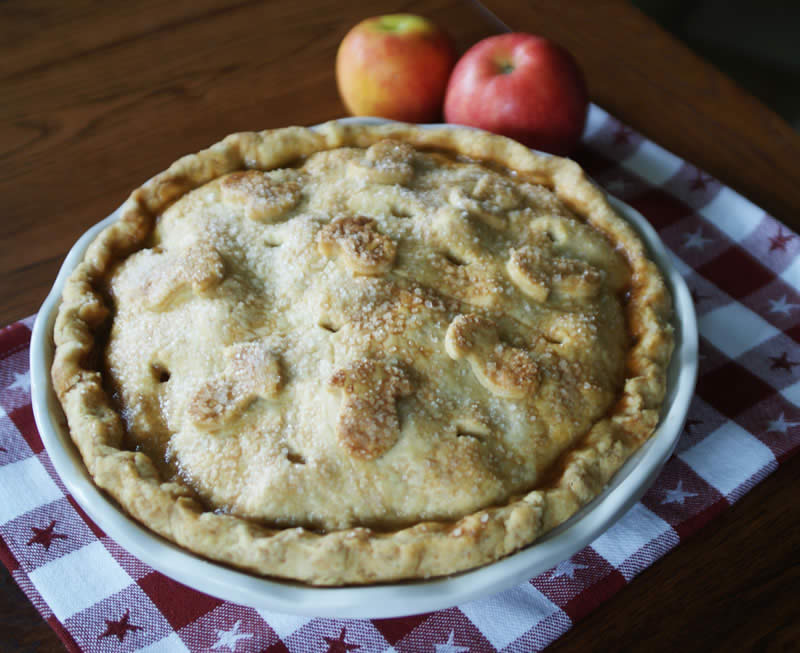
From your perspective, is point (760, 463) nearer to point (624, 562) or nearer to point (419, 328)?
point (624, 562)

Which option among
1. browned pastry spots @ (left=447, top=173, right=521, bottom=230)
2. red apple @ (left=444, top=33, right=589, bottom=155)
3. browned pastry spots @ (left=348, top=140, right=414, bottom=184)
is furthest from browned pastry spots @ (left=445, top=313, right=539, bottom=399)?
red apple @ (left=444, top=33, right=589, bottom=155)

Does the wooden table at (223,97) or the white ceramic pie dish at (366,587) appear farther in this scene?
the wooden table at (223,97)

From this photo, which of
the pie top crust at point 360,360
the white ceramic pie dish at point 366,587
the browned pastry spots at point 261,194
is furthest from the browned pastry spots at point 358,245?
the white ceramic pie dish at point 366,587

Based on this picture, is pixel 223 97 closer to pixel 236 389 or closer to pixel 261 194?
pixel 261 194

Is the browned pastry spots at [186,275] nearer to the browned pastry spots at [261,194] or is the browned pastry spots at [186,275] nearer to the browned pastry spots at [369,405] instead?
the browned pastry spots at [261,194]

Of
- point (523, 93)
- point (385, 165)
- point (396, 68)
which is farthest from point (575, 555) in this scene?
point (396, 68)

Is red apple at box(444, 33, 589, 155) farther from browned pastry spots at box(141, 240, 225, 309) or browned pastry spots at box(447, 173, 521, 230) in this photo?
browned pastry spots at box(141, 240, 225, 309)
